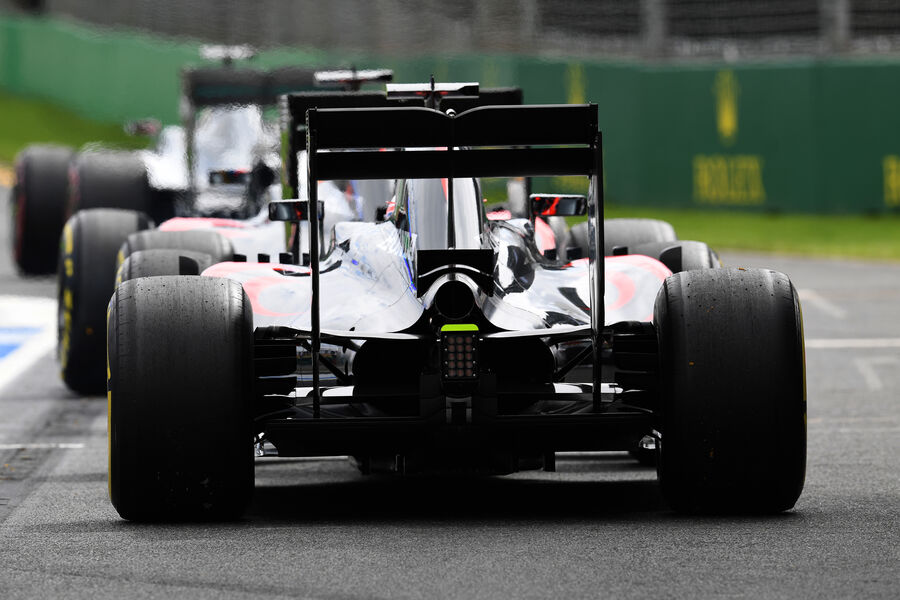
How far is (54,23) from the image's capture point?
41.4 metres

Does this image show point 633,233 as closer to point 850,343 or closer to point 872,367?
point 872,367

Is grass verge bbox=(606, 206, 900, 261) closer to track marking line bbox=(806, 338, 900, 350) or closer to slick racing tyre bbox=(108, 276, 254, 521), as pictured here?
track marking line bbox=(806, 338, 900, 350)

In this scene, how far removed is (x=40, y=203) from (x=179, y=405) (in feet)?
40.0

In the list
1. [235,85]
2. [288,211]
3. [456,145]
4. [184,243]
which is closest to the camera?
[456,145]

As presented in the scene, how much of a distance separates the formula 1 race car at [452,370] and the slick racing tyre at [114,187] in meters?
9.07

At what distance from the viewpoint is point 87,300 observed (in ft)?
37.0

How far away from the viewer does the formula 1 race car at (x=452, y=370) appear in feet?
21.8

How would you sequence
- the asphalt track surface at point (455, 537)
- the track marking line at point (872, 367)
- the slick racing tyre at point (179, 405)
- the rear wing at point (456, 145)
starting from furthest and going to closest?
1. the track marking line at point (872, 367)
2. the rear wing at point (456, 145)
3. the slick racing tyre at point (179, 405)
4. the asphalt track surface at point (455, 537)

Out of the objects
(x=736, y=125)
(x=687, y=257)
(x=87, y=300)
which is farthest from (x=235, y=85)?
(x=736, y=125)

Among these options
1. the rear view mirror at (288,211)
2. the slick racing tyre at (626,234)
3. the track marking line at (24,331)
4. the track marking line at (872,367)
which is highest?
the rear view mirror at (288,211)

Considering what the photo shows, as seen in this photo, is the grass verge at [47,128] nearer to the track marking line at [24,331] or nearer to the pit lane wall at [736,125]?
the pit lane wall at [736,125]

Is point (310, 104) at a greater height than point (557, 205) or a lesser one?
greater

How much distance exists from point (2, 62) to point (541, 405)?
3751 cm

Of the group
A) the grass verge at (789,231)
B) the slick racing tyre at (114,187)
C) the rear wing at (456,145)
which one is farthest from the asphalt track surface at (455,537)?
the grass verge at (789,231)
